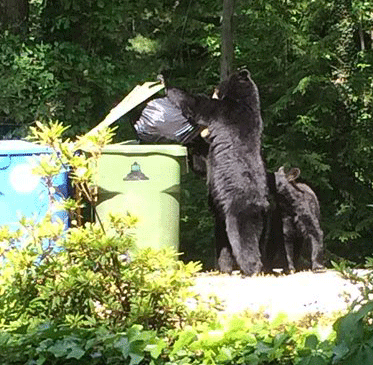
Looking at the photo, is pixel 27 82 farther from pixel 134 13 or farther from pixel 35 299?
pixel 35 299

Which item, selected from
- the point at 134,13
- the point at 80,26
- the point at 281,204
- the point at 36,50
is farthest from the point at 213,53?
the point at 281,204

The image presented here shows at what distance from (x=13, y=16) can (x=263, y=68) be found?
3.69m

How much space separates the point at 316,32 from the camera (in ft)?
37.8

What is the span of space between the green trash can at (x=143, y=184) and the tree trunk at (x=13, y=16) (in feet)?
14.0

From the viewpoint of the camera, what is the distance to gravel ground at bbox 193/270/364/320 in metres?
4.31

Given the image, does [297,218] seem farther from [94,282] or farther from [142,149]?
[94,282]

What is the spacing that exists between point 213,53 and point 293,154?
2027 millimetres

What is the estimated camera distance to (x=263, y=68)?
38.2 feet

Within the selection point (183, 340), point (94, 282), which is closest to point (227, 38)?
point (94, 282)

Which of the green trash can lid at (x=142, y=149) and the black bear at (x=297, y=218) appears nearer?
the green trash can lid at (x=142, y=149)

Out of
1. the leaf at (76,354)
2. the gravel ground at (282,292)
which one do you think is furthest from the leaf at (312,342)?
the gravel ground at (282,292)

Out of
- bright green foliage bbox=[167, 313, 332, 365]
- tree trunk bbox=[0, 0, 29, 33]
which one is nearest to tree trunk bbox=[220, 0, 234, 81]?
tree trunk bbox=[0, 0, 29, 33]

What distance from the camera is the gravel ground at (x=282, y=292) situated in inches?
170

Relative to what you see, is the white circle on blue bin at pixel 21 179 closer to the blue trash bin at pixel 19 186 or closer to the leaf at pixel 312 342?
the blue trash bin at pixel 19 186
